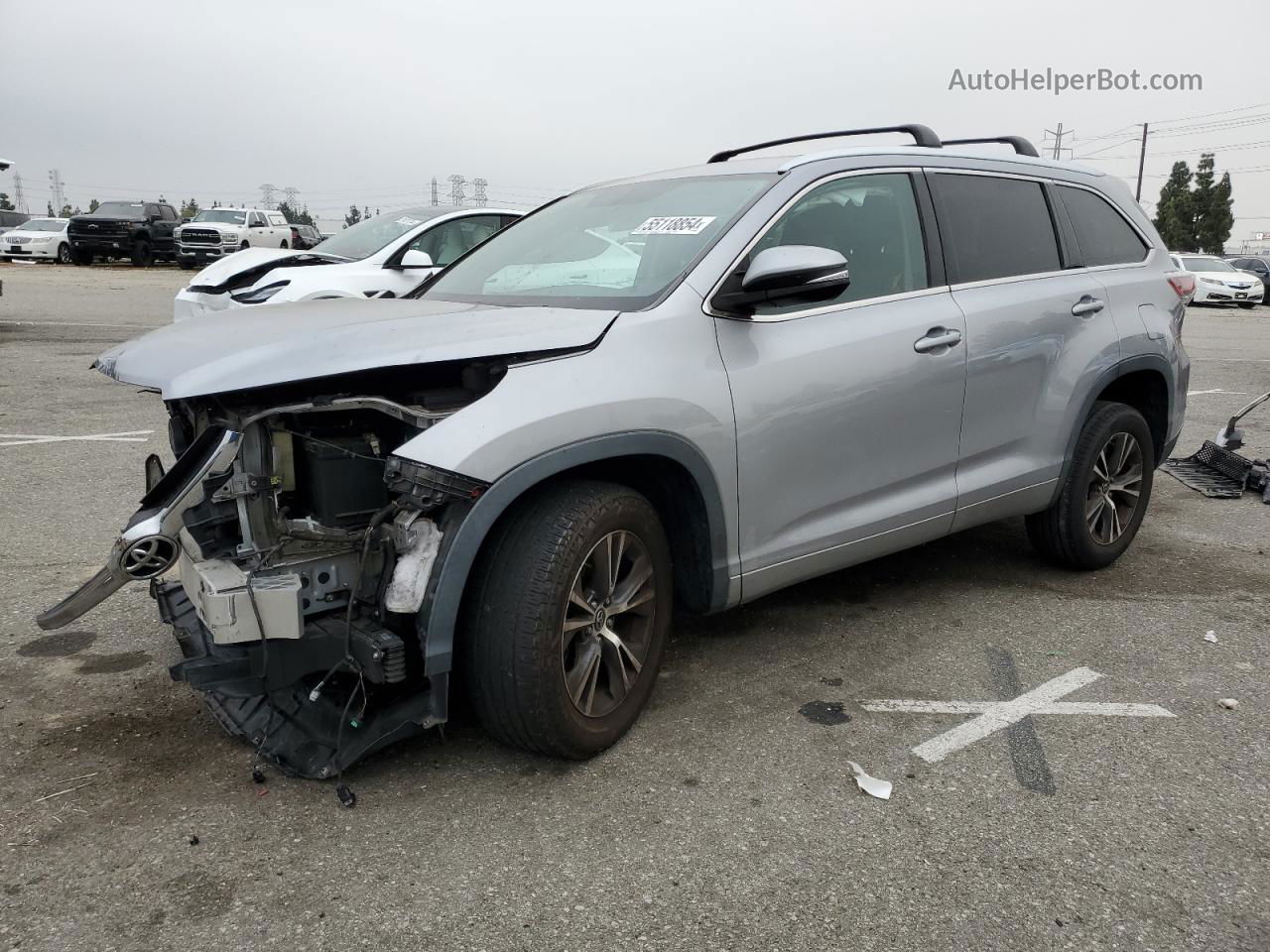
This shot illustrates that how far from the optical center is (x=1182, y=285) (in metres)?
5.11

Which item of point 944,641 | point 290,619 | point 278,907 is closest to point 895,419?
point 944,641

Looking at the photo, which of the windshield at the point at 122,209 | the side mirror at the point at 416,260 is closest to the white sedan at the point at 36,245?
the windshield at the point at 122,209

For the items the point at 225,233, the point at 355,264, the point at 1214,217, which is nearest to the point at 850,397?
the point at 355,264

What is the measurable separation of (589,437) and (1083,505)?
275 cm

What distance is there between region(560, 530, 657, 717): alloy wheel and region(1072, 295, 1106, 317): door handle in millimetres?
2408

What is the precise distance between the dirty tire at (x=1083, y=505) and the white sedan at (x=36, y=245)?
3178cm

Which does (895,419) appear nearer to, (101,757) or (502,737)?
(502,737)

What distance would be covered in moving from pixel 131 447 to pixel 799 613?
15.8 feet

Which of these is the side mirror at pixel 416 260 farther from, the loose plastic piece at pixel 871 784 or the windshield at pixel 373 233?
the loose plastic piece at pixel 871 784

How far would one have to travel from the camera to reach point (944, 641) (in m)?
4.04

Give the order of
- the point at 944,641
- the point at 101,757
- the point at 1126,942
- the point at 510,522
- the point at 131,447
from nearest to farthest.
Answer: the point at 1126,942 < the point at 510,522 < the point at 101,757 < the point at 944,641 < the point at 131,447

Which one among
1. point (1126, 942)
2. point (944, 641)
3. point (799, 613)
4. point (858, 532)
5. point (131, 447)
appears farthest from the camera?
point (131, 447)

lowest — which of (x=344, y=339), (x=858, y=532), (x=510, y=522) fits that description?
(x=858, y=532)

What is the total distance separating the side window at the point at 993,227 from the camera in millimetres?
4062
